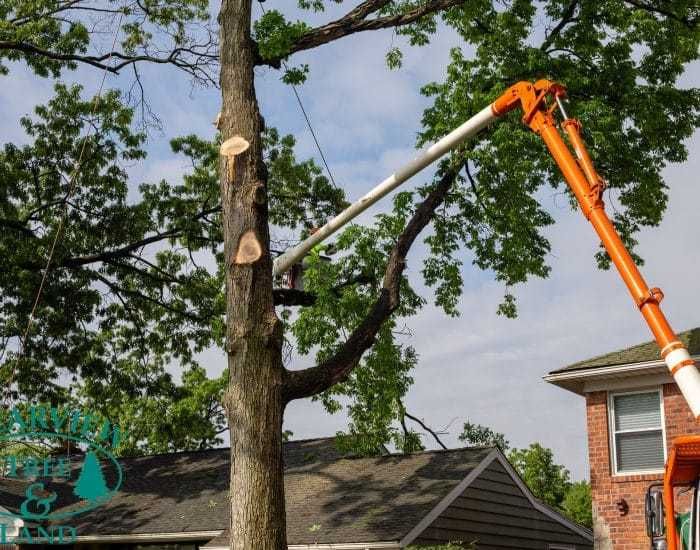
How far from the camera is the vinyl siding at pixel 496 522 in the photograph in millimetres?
18656

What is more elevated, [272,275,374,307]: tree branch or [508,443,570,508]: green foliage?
[272,275,374,307]: tree branch

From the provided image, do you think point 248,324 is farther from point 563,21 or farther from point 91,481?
point 91,481

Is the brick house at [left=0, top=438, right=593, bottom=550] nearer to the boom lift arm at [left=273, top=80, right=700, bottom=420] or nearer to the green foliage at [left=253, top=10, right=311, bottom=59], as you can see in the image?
the boom lift arm at [left=273, top=80, right=700, bottom=420]

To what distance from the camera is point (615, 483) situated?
665 inches

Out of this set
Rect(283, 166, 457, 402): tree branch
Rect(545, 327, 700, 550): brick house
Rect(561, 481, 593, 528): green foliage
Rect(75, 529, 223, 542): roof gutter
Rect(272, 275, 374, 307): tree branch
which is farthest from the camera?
Rect(561, 481, 593, 528): green foliage

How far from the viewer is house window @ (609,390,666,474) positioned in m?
16.7

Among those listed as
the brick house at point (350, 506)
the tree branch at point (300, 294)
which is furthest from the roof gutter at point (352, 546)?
the tree branch at point (300, 294)

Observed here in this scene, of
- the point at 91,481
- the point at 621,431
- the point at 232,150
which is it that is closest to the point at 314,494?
the point at 621,431

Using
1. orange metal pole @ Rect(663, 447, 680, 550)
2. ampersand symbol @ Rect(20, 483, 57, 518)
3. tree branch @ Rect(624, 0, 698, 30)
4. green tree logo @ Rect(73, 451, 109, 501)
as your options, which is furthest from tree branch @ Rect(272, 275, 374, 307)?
ampersand symbol @ Rect(20, 483, 57, 518)

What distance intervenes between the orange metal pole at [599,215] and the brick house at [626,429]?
23.0 ft

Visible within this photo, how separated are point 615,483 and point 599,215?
905cm

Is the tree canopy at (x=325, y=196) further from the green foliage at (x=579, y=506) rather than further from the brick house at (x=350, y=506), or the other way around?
Answer: the green foliage at (x=579, y=506)

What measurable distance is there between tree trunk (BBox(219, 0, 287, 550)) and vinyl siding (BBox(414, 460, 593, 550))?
7.97m

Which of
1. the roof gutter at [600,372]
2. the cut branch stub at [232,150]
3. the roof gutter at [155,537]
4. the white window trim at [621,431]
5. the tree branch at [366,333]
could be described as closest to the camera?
the tree branch at [366,333]
